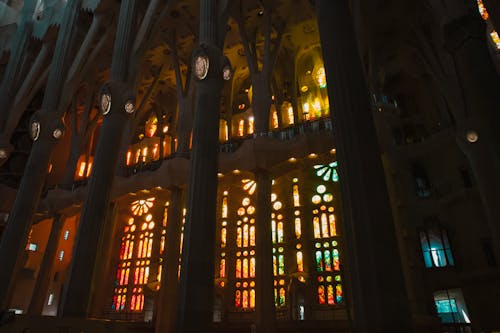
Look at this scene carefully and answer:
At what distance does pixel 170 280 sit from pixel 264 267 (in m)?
3.81

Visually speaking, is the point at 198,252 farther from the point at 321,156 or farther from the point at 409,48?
the point at 409,48

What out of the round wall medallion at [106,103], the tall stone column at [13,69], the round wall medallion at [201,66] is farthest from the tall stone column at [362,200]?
the tall stone column at [13,69]

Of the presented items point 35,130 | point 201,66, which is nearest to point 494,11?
point 201,66

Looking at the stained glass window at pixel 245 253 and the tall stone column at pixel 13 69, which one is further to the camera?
the stained glass window at pixel 245 253

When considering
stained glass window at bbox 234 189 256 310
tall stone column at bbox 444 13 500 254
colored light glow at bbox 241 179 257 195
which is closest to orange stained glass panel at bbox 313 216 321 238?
stained glass window at bbox 234 189 256 310

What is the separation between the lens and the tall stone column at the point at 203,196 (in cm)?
716

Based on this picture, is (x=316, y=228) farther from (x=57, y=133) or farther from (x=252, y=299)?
(x=57, y=133)

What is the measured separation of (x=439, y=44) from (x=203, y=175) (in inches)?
449

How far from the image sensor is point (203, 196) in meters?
8.37

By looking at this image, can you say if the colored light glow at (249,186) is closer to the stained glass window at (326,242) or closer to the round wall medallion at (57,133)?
the stained glass window at (326,242)

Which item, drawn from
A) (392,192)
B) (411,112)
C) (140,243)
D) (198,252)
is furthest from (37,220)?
(411,112)

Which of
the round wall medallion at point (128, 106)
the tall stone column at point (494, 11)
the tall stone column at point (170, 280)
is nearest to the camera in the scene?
the tall stone column at point (494, 11)

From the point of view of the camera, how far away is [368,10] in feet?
51.8

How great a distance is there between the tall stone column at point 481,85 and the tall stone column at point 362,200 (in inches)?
87.9
